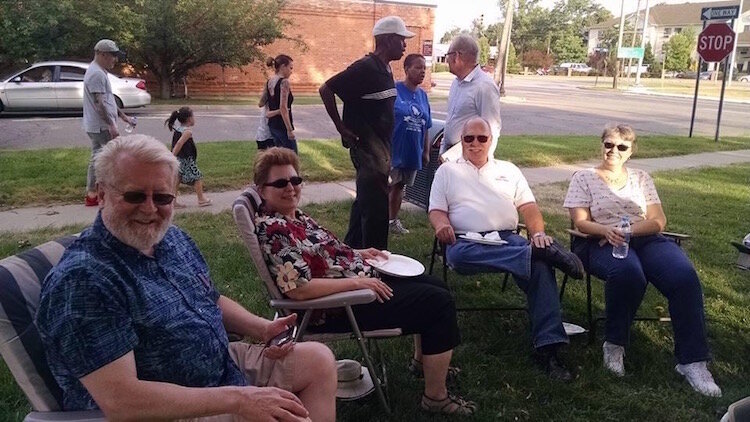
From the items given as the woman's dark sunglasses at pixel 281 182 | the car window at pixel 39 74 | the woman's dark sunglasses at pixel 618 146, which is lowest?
the woman's dark sunglasses at pixel 281 182

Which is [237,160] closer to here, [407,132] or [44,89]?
[407,132]

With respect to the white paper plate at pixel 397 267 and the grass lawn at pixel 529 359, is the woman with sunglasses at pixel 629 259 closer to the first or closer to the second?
the grass lawn at pixel 529 359

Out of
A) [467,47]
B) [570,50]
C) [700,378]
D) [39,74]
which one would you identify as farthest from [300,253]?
[570,50]

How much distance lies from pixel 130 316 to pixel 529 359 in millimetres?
2506

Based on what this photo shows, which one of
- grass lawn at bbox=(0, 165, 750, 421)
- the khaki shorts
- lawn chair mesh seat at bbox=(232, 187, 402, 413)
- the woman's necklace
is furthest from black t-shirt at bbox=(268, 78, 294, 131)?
the khaki shorts

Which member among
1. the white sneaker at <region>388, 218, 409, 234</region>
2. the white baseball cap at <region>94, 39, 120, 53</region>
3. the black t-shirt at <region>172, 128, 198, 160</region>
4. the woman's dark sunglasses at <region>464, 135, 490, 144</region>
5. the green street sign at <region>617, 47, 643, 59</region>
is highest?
the green street sign at <region>617, 47, 643, 59</region>

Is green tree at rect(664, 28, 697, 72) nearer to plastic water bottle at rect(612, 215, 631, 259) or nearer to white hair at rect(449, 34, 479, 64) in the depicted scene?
white hair at rect(449, 34, 479, 64)

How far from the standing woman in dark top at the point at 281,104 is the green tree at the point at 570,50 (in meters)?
75.4

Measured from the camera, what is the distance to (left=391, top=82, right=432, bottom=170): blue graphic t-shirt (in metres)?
5.71

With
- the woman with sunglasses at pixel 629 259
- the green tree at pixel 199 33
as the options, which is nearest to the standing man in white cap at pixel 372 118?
the woman with sunglasses at pixel 629 259

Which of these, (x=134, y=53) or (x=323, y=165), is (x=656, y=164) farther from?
(x=134, y=53)

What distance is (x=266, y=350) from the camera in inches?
92.5

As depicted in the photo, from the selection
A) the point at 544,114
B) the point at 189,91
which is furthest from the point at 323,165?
the point at 189,91

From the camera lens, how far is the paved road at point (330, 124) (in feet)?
39.1
